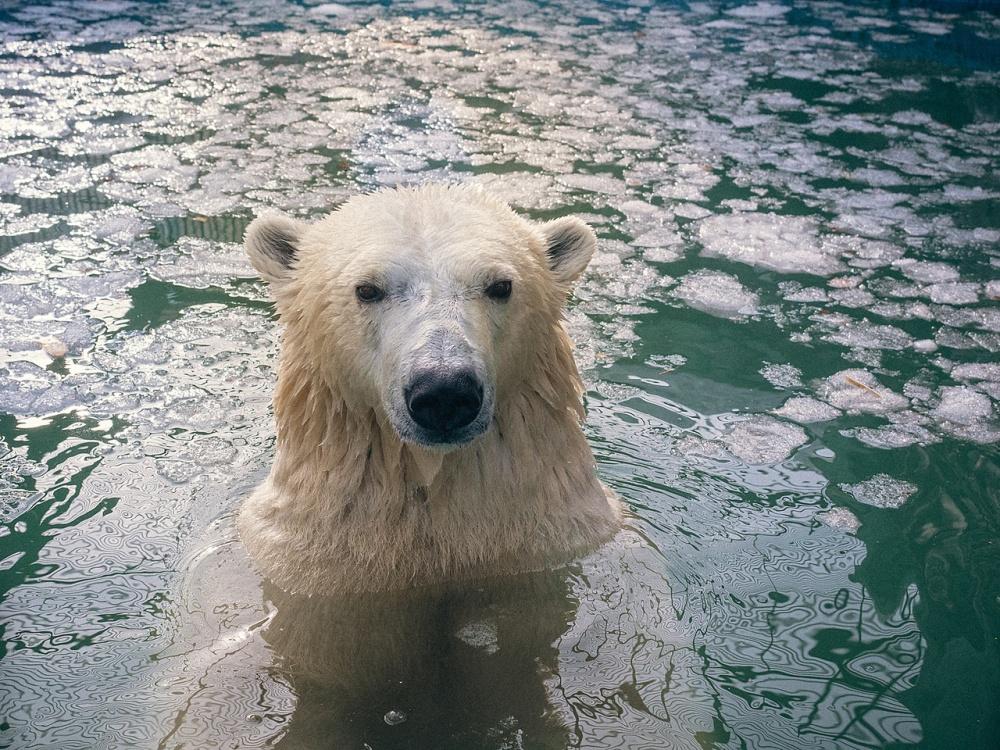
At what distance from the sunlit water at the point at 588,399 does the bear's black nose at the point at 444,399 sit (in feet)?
2.19

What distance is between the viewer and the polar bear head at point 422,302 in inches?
109

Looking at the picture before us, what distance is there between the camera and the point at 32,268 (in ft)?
18.4

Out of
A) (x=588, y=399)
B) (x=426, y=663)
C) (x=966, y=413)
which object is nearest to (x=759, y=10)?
(x=966, y=413)

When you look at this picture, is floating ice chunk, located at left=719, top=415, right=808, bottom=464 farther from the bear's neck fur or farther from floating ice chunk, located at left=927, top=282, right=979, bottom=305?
floating ice chunk, located at left=927, top=282, right=979, bottom=305

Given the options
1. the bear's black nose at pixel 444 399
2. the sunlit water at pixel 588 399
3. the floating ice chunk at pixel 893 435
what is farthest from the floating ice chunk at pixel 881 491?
the bear's black nose at pixel 444 399

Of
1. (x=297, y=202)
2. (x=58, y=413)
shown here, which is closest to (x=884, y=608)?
(x=58, y=413)

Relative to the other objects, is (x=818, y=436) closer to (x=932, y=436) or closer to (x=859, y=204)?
(x=932, y=436)

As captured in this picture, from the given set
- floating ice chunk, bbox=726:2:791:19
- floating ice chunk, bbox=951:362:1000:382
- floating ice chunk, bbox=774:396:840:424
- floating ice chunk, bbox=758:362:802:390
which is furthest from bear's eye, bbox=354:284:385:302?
floating ice chunk, bbox=726:2:791:19

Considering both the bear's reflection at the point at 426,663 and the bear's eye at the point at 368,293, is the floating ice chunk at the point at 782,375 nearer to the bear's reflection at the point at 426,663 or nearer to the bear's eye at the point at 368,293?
the bear's reflection at the point at 426,663

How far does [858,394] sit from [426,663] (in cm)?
266

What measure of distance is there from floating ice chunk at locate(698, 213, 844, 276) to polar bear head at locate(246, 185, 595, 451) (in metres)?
2.76

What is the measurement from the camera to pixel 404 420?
9.29ft

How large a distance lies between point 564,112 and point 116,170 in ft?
11.5

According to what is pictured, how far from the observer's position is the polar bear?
9.91 ft
